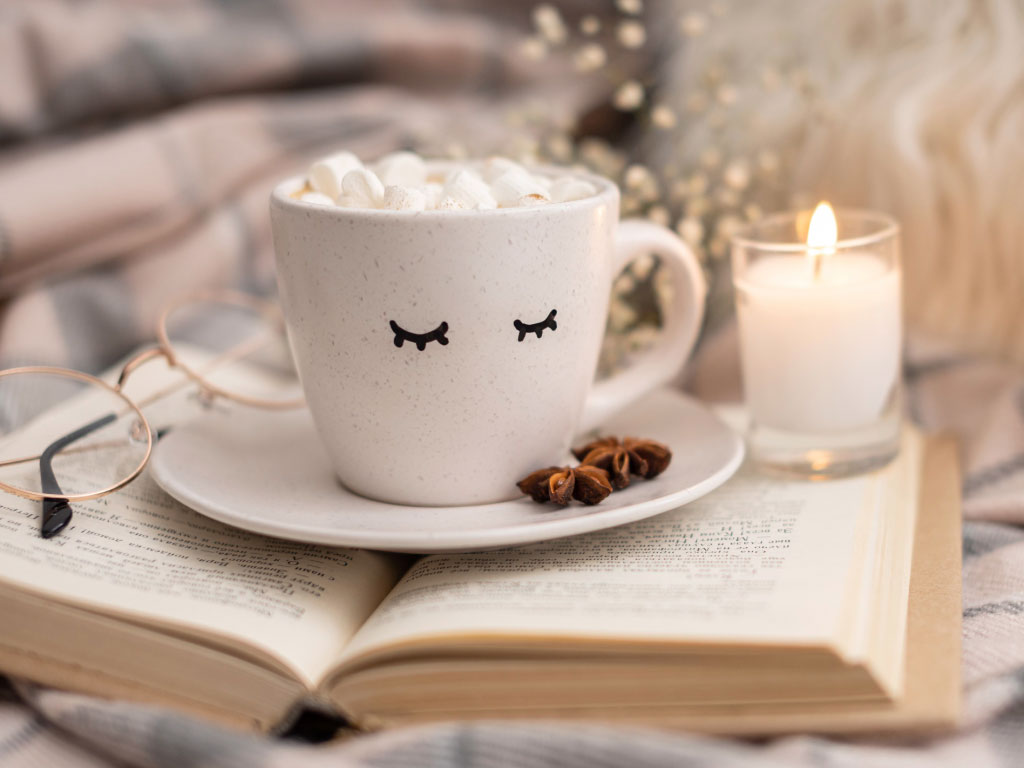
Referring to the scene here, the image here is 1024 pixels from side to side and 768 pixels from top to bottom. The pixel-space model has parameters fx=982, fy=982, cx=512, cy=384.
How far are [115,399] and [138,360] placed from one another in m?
0.06

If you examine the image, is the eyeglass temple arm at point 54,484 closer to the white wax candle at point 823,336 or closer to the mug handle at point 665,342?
the mug handle at point 665,342

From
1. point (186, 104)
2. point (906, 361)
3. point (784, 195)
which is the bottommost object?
point (906, 361)

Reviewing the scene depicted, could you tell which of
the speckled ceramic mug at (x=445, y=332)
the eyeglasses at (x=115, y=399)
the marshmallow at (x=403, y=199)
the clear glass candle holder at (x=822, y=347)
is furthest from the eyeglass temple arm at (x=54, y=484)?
the clear glass candle holder at (x=822, y=347)

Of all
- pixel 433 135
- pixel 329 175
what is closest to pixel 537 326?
pixel 329 175

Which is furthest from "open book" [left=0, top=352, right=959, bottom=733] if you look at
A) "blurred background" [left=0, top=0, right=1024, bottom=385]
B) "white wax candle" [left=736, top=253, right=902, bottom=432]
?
"blurred background" [left=0, top=0, right=1024, bottom=385]

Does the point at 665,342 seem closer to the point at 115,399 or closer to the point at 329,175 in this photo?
the point at 329,175

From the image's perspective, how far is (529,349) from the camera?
583 mm

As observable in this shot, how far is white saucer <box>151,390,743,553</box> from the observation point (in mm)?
534

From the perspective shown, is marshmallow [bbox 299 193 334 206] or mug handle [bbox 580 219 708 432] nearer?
marshmallow [bbox 299 193 334 206]

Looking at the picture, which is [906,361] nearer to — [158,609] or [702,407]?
[702,407]

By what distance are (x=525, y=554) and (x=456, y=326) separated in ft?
0.46

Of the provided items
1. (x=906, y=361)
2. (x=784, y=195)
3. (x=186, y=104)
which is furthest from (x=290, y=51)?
(x=906, y=361)

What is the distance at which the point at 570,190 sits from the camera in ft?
2.01

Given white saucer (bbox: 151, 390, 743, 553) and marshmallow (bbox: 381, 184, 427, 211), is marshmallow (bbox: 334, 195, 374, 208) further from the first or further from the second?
white saucer (bbox: 151, 390, 743, 553)
